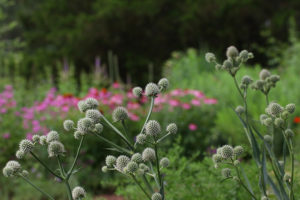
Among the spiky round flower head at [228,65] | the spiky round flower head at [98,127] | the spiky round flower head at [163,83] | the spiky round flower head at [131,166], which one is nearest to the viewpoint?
the spiky round flower head at [131,166]

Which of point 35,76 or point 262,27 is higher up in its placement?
point 262,27

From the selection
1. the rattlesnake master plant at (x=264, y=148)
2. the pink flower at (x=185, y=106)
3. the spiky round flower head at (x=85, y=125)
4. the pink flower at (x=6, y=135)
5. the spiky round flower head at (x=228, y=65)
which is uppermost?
the spiky round flower head at (x=228, y=65)

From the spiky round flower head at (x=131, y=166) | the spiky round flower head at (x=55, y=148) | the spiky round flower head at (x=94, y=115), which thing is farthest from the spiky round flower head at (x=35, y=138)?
the spiky round flower head at (x=131, y=166)

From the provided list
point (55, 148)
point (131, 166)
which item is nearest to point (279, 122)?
point (131, 166)

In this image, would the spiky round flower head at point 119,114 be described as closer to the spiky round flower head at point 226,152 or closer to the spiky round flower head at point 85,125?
the spiky round flower head at point 85,125

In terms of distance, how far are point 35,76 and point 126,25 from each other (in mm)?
2935

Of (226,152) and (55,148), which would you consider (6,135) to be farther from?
(226,152)

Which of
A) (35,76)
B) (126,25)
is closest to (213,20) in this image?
(126,25)

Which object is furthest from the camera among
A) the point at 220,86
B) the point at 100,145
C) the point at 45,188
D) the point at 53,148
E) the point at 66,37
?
the point at 66,37

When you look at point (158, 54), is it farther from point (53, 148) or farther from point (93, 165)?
point (53, 148)

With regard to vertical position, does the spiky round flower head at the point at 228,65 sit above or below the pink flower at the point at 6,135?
above

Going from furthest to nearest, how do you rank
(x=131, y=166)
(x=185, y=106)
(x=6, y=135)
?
1. (x=185, y=106)
2. (x=6, y=135)
3. (x=131, y=166)

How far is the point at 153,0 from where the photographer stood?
1191 centimetres

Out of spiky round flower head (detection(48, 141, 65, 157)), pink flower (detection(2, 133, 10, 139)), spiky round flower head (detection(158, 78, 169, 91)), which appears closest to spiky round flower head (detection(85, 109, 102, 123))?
spiky round flower head (detection(48, 141, 65, 157))
